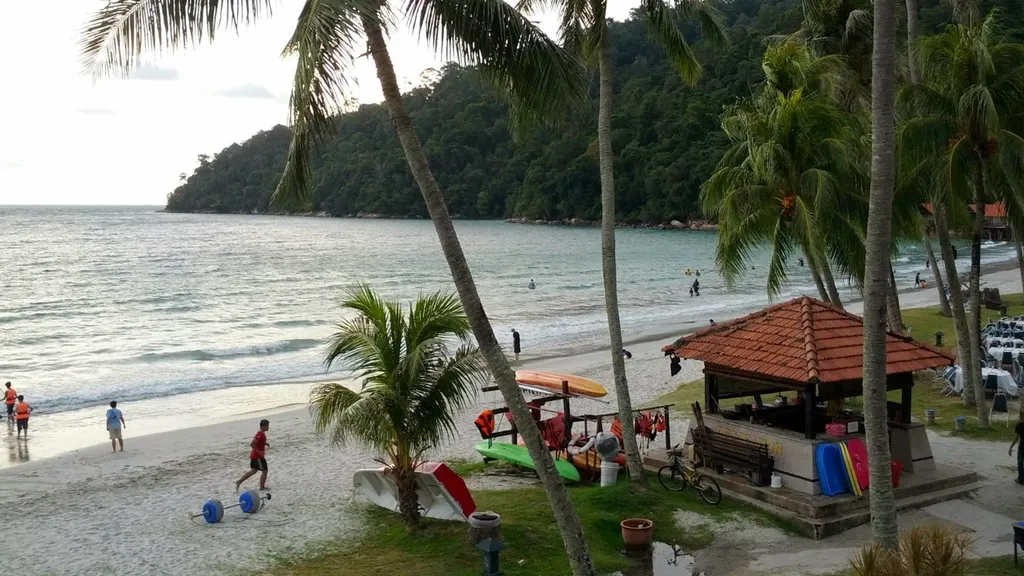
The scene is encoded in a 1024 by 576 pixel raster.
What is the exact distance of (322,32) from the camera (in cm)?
676

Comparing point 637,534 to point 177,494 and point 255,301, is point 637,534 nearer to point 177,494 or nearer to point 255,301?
point 177,494

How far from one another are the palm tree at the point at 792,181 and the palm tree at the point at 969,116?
5.58 ft

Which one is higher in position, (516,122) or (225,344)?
(516,122)

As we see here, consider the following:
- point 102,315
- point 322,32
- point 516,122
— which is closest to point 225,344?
point 102,315

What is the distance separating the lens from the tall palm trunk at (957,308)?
1623cm

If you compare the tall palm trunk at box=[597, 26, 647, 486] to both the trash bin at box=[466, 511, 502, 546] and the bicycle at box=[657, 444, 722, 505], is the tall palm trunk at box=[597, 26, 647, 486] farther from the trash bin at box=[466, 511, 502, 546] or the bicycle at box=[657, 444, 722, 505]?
the trash bin at box=[466, 511, 502, 546]

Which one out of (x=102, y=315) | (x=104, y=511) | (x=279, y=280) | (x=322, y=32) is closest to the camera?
(x=322, y=32)

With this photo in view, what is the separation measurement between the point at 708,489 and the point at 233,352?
27.5 meters

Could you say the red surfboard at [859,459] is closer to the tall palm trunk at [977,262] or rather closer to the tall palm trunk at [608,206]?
the tall palm trunk at [608,206]

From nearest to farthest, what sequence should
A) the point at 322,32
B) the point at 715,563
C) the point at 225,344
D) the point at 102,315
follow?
the point at 322,32 < the point at 715,563 < the point at 225,344 < the point at 102,315

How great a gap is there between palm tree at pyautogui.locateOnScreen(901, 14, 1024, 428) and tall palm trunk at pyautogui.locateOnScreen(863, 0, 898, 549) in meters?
7.63

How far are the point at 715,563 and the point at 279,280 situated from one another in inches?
2425

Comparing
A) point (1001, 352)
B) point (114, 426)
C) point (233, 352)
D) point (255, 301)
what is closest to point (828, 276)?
point (1001, 352)

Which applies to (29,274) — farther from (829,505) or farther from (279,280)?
(829,505)
